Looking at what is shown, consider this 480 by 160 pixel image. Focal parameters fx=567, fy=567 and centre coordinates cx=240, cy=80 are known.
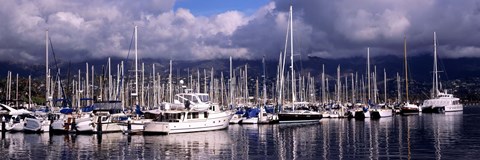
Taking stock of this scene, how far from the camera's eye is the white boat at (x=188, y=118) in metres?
71.6

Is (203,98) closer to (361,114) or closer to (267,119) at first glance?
(267,119)

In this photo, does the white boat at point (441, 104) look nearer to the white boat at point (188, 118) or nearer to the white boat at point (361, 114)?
the white boat at point (361, 114)

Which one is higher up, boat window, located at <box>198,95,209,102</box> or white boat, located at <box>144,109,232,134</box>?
boat window, located at <box>198,95,209,102</box>

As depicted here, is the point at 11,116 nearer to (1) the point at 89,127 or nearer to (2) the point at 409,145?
(1) the point at 89,127

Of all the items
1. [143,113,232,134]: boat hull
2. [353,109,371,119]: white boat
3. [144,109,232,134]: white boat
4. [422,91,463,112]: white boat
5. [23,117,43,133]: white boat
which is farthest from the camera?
[422,91,463,112]: white boat

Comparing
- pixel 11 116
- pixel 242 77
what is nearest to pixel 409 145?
pixel 11 116

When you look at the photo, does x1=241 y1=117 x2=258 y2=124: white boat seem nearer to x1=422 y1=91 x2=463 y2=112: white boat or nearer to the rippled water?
the rippled water

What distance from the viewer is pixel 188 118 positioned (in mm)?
73938

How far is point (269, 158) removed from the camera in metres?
44.7

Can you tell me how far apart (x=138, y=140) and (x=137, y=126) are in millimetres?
9016

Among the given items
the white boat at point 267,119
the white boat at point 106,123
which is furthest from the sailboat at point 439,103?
the white boat at point 106,123

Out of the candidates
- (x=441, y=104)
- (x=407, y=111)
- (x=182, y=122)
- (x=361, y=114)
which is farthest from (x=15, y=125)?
(x=441, y=104)

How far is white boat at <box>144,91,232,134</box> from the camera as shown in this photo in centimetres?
7162

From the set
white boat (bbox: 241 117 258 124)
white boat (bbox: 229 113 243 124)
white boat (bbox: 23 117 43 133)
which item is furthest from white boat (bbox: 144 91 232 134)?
white boat (bbox: 229 113 243 124)
